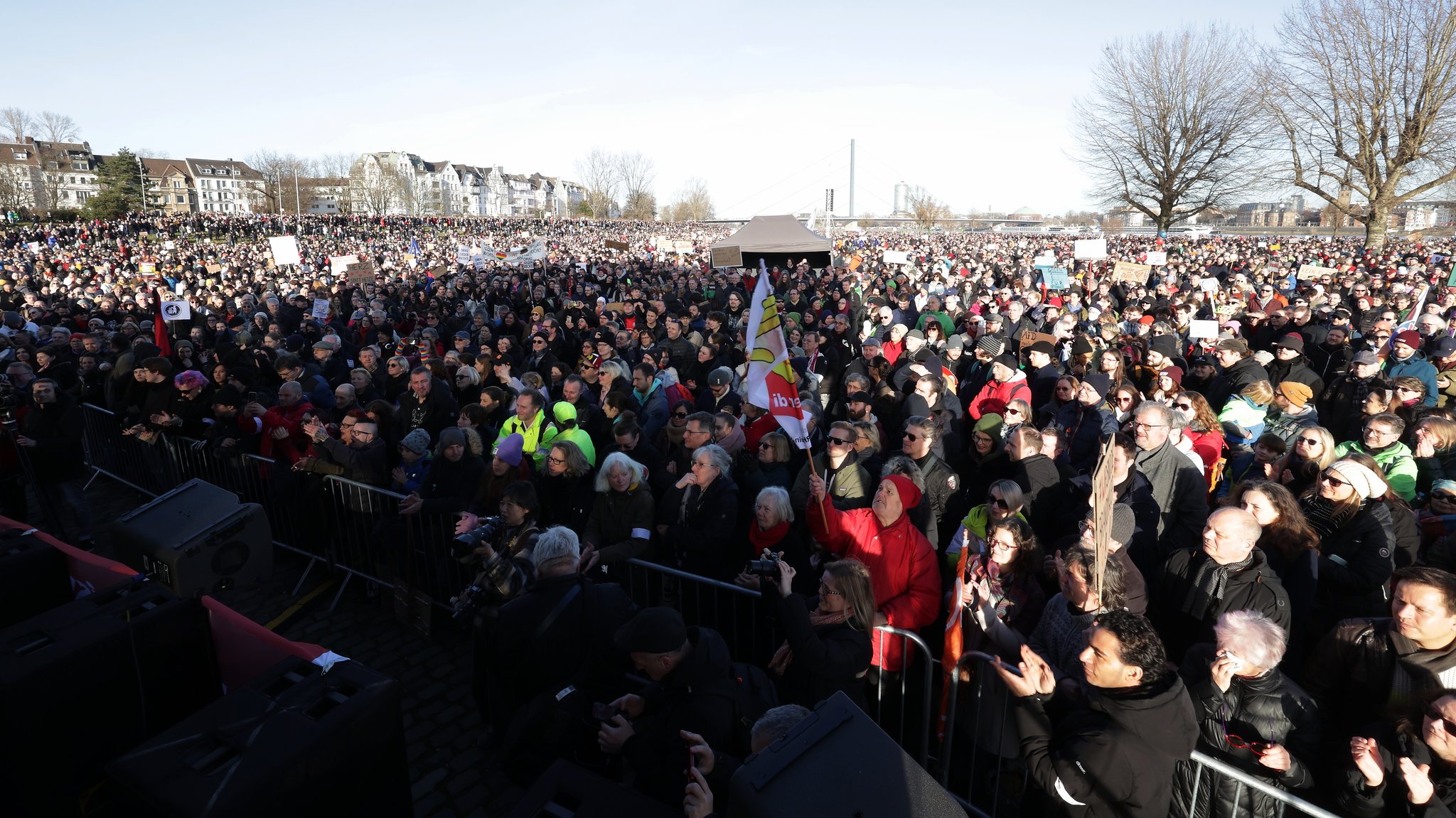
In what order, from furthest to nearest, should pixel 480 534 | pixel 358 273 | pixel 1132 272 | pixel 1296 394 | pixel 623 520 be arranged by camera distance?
pixel 358 273
pixel 1132 272
pixel 1296 394
pixel 623 520
pixel 480 534

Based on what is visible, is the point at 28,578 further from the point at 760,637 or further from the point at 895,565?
the point at 895,565

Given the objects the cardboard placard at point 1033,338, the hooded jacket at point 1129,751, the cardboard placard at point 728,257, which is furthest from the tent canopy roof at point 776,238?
the hooded jacket at point 1129,751

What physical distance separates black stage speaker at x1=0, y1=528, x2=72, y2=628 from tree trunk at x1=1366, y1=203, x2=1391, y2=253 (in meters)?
37.0

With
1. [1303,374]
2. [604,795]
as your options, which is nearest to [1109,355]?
[1303,374]

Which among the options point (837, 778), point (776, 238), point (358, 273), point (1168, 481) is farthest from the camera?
point (776, 238)

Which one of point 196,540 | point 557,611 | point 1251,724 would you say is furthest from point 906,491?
point 196,540

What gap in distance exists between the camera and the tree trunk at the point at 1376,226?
1088 inches

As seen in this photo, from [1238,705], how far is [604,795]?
244 centimetres

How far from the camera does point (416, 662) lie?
534 cm

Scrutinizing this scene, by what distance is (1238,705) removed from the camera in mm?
2877

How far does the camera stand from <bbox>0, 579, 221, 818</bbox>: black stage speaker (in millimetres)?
2742

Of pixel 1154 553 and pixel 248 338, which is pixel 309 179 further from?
pixel 1154 553

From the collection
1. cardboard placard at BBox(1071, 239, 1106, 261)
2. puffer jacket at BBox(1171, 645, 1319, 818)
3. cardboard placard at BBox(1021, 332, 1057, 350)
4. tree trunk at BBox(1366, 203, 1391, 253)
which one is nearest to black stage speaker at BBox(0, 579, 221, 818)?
puffer jacket at BBox(1171, 645, 1319, 818)

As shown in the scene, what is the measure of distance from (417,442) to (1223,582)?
5551 mm
